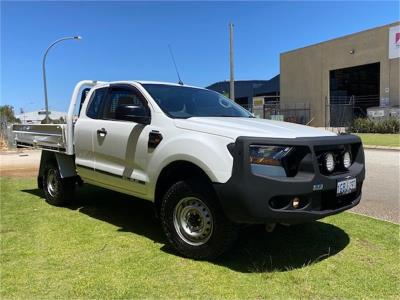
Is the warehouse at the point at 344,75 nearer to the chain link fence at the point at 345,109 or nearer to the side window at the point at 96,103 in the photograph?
the chain link fence at the point at 345,109

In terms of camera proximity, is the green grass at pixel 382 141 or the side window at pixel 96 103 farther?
the green grass at pixel 382 141

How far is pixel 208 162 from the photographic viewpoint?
443 cm

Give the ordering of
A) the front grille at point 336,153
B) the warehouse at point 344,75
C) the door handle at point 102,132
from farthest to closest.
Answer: the warehouse at point 344,75
the door handle at point 102,132
the front grille at point 336,153

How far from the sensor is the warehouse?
37.7 meters

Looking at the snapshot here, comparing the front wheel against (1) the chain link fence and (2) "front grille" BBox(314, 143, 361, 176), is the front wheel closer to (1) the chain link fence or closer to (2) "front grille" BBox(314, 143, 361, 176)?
(2) "front grille" BBox(314, 143, 361, 176)

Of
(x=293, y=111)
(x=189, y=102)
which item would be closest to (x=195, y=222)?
(x=189, y=102)

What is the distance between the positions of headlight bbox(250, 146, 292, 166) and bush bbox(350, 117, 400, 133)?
94.0 feet

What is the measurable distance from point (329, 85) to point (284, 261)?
142 ft

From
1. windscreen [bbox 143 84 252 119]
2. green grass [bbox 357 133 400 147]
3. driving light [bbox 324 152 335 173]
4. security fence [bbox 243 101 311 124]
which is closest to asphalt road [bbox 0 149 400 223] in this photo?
driving light [bbox 324 152 335 173]

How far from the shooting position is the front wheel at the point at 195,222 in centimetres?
447

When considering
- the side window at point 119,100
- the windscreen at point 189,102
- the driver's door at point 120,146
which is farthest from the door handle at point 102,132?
the windscreen at point 189,102

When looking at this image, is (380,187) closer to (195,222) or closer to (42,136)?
(195,222)

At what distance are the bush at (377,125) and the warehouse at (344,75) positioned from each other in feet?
22.5

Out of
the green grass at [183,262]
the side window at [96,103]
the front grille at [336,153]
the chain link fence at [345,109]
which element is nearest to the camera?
the green grass at [183,262]
